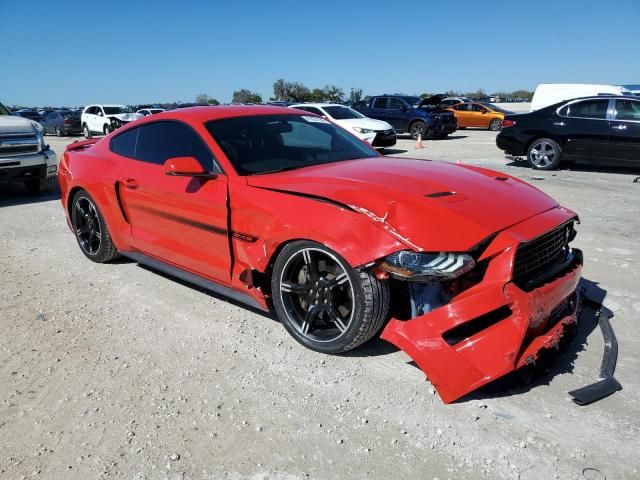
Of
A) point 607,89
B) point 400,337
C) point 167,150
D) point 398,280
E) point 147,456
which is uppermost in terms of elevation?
point 607,89

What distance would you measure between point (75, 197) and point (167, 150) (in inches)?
64.3

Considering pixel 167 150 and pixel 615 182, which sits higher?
pixel 167 150

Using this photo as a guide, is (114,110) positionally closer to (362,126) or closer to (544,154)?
(362,126)

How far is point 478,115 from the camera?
24.3 m

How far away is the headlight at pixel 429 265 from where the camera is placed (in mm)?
2605

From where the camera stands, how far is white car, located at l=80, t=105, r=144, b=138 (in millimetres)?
23750

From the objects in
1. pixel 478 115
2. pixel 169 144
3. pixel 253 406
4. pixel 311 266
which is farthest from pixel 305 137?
A: pixel 478 115

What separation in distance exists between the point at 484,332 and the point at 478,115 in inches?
926

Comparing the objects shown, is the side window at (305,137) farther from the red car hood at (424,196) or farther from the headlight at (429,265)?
the headlight at (429,265)

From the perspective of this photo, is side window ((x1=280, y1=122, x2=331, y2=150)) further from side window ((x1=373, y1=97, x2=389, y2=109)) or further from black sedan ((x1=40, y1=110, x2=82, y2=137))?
black sedan ((x1=40, y1=110, x2=82, y2=137))

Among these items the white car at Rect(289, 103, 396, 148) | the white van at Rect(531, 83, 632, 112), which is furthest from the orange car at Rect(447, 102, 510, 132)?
the white car at Rect(289, 103, 396, 148)

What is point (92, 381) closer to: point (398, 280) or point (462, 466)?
point (398, 280)

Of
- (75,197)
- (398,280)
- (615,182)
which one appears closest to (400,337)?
(398,280)

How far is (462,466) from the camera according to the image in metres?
2.27
